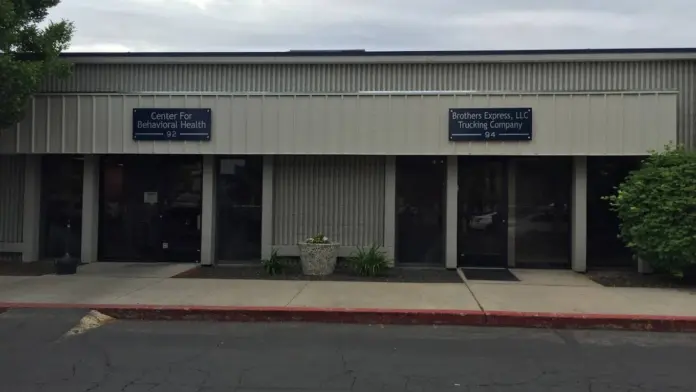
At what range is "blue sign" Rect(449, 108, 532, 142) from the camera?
12.1m

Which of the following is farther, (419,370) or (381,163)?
(381,163)

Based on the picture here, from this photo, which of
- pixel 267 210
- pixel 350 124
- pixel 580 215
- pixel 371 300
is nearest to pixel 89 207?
pixel 267 210

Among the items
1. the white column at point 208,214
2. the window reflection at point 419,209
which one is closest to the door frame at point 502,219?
the window reflection at point 419,209

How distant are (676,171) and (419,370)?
6.99m

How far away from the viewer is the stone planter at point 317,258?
1199cm

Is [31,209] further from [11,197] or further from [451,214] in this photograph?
[451,214]

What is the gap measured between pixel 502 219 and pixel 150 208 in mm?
7623

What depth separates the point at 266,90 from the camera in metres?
13.5

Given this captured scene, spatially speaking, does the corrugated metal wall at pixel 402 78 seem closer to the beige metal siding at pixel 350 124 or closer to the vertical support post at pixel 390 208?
the beige metal siding at pixel 350 124

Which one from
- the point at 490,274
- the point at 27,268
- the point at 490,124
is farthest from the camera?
the point at 27,268

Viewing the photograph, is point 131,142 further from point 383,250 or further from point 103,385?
point 103,385

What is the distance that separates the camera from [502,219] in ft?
43.3

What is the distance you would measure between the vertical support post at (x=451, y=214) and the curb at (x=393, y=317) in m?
4.35

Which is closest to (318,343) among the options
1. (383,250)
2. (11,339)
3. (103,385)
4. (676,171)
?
(103,385)
